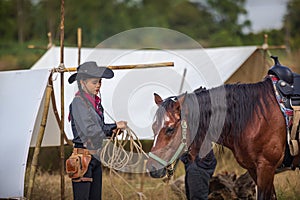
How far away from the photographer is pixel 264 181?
4.63 metres

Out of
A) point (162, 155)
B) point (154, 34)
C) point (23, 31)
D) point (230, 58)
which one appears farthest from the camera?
point (154, 34)

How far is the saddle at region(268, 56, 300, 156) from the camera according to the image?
4684mm

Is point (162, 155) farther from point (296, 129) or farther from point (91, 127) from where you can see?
point (296, 129)

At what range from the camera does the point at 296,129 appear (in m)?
4.69

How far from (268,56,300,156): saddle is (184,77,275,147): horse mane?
9cm

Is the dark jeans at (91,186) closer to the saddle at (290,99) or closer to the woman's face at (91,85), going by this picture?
the woman's face at (91,85)

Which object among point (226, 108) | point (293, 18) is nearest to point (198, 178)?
point (226, 108)

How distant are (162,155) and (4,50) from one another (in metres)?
21.6

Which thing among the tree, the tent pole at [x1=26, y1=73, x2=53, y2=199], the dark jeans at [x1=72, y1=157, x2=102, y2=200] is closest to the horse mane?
the dark jeans at [x1=72, y1=157, x2=102, y2=200]

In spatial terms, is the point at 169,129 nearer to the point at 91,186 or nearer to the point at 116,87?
the point at 91,186

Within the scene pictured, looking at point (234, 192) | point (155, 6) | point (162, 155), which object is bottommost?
point (234, 192)

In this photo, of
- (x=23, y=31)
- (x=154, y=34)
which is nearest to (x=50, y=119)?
(x=23, y=31)

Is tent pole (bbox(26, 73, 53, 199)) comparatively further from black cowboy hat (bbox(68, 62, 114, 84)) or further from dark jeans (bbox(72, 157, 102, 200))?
black cowboy hat (bbox(68, 62, 114, 84))

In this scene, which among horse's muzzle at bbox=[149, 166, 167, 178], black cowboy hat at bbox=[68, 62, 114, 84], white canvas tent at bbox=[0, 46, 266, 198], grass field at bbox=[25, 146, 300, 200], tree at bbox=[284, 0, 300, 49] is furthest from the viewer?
tree at bbox=[284, 0, 300, 49]
